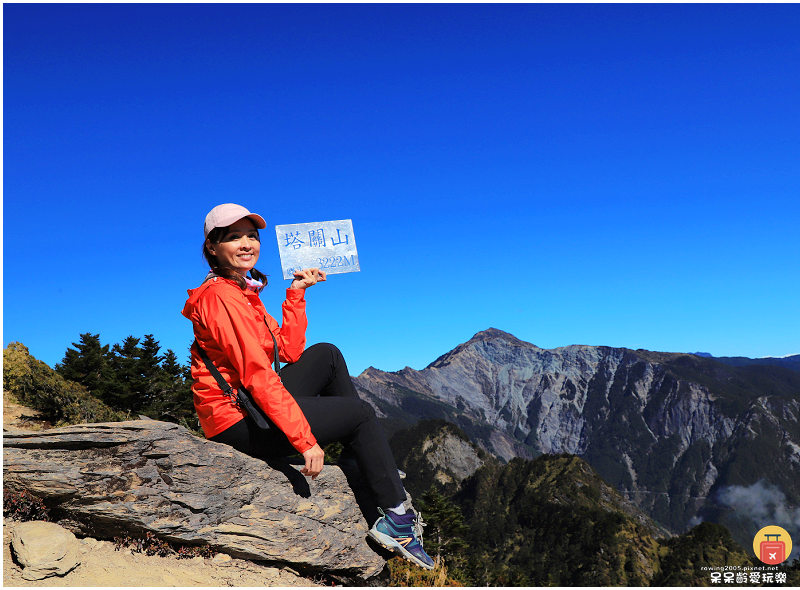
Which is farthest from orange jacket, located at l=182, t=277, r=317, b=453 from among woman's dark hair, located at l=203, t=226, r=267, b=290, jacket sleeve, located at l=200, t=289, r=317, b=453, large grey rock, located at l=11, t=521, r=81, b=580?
large grey rock, located at l=11, t=521, r=81, b=580

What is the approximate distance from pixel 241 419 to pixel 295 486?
1.41m

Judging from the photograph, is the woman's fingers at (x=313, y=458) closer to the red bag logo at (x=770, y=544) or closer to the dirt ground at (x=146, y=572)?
the dirt ground at (x=146, y=572)

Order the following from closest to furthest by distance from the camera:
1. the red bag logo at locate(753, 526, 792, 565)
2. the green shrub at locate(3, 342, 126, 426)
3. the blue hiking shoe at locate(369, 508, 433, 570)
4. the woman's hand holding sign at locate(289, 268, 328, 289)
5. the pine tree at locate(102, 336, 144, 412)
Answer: the blue hiking shoe at locate(369, 508, 433, 570) → the woman's hand holding sign at locate(289, 268, 328, 289) → the red bag logo at locate(753, 526, 792, 565) → the green shrub at locate(3, 342, 126, 426) → the pine tree at locate(102, 336, 144, 412)

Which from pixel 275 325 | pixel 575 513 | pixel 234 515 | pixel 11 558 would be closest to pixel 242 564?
pixel 234 515

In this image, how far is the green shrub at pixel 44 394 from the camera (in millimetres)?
14133

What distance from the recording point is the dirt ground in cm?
577

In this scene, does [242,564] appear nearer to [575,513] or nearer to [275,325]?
[275,325]

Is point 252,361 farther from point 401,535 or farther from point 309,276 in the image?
point 401,535

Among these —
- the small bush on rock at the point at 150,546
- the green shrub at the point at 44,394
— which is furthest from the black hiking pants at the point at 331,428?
the green shrub at the point at 44,394

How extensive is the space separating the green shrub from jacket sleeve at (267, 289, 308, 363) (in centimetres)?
1023

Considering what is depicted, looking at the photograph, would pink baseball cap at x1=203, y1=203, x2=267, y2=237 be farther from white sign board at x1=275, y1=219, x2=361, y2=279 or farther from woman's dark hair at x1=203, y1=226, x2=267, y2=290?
white sign board at x1=275, y1=219, x2=361, y2=279

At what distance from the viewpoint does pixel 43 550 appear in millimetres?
5766

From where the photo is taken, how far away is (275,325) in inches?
242

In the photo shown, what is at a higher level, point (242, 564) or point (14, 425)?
point (14, 425)
